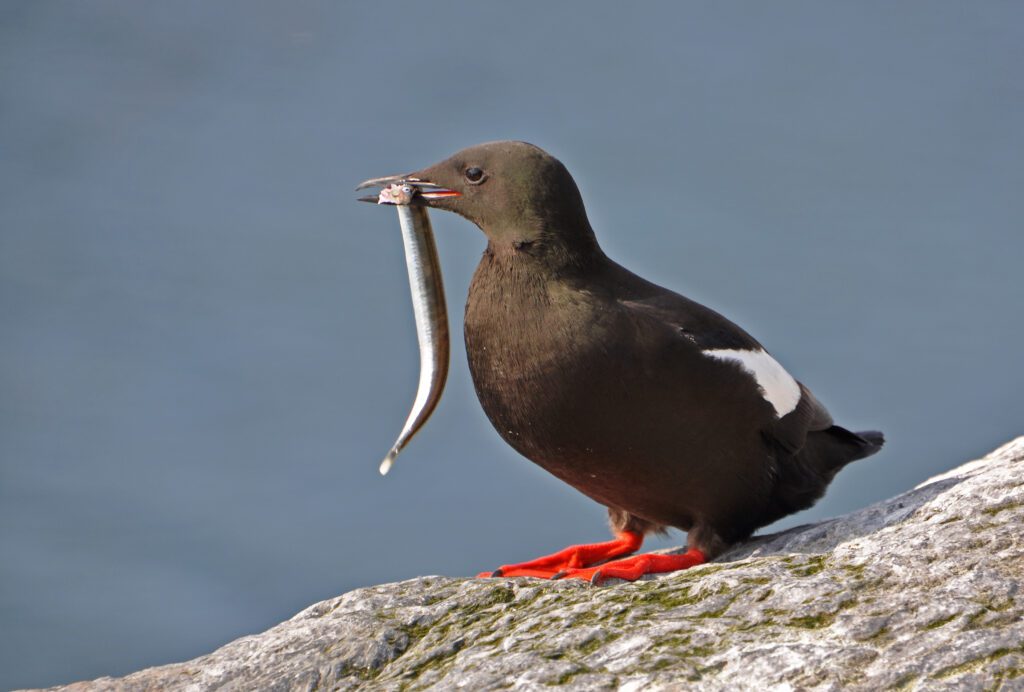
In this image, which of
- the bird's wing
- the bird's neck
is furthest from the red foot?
the bird's neck

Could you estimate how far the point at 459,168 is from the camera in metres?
5.71

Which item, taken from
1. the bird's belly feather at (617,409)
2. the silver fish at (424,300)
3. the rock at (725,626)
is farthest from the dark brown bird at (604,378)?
the rock at (725,626)

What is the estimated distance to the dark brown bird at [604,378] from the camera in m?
5.28

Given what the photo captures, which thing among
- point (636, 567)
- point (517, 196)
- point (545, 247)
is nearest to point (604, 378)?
point (545, 247)

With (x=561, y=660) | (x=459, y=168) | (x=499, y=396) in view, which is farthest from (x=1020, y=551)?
(x=459, y=168)

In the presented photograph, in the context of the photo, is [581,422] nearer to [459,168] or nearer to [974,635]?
[459,168]

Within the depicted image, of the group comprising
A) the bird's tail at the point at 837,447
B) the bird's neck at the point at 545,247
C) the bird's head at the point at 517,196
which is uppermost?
the bird's head at the point at 517,196

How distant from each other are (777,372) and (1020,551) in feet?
6.65

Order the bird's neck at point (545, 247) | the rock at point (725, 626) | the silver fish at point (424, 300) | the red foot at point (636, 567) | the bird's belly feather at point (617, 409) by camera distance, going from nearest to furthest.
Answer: the rock at point (725, 626)
the red foot at point (636, 567)
the bird's belly feather at point (617, 409)
the bird's neck at point (545, 247)
the silver fish at point (424, 300)

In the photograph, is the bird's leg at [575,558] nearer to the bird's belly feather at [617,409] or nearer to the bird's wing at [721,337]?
the bird's belly feather at [617,409]

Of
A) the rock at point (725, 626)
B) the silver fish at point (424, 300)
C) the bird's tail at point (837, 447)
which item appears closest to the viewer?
the rock at point (725, 626)

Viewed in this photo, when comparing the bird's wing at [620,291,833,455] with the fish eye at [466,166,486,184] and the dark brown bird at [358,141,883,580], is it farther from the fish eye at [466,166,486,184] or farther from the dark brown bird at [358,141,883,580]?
the fish eye at [466,166,486,184]

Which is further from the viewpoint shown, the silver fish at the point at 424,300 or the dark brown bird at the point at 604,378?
the silver fish at the point at 424,300

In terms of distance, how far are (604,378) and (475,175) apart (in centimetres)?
108
